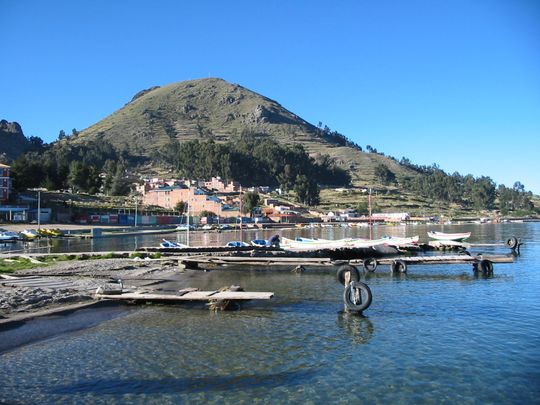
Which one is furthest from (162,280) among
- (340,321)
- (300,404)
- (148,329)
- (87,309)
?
(300,404)

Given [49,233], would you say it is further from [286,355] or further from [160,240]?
[286,355]

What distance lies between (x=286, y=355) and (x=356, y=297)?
6989mm

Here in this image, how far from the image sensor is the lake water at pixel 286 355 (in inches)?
482

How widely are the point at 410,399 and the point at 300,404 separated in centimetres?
284

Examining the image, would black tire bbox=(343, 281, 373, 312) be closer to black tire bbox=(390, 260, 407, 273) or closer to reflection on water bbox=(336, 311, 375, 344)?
reflection on water bbox=(336, 311, 375, 344)

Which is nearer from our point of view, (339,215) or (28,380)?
(28,380)

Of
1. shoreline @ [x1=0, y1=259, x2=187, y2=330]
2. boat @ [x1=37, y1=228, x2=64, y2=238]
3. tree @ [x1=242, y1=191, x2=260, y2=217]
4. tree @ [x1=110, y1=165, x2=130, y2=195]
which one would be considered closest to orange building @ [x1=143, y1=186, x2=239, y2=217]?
tree @ [x1=242, y1=191, x2=260, y2=217]

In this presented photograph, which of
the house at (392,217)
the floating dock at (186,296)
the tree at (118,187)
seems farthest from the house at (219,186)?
the floating dock at (186,296)

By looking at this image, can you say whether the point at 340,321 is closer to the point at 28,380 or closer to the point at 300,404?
the point at 300,404

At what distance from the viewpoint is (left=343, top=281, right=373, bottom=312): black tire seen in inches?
811

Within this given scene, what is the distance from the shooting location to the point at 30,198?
119375mm

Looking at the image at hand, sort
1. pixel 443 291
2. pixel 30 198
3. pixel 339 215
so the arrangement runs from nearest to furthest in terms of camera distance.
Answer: pixel 443 291, pixel 30 198, pixel 339 215

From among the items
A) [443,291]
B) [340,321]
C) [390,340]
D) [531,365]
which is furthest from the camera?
[443,291]

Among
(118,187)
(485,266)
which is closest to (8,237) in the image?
(485,266)
